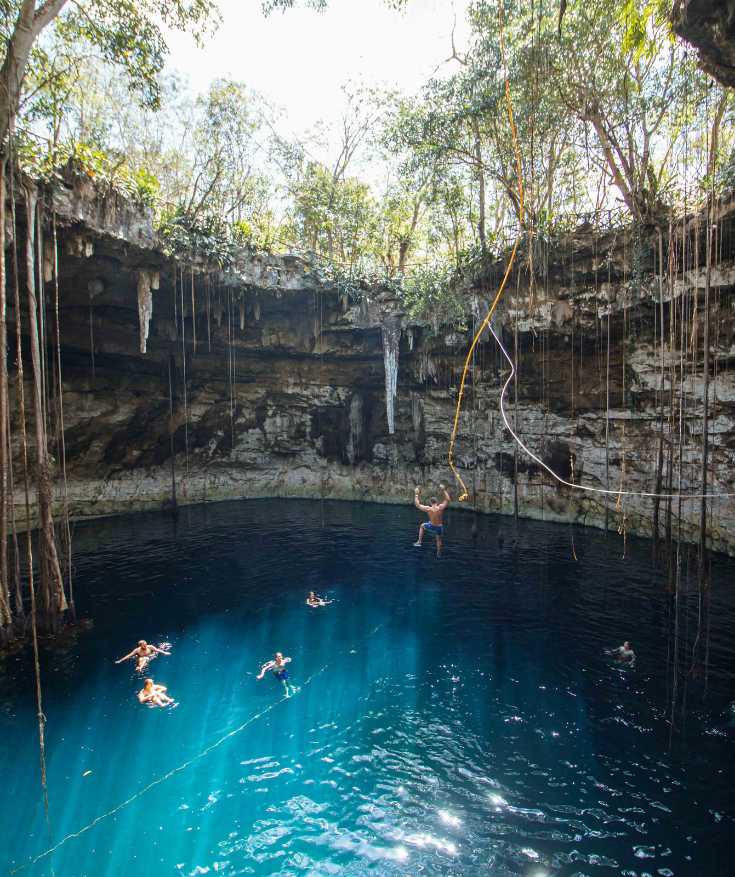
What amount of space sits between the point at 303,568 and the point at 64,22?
43.2ft

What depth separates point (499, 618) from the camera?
Result: 961 cm

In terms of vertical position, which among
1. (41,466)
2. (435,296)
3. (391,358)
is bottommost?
(41,466)

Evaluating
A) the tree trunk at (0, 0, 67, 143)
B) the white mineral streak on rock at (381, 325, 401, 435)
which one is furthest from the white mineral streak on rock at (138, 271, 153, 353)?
the white mineral streak on rock at (381, 325, 401, 435)

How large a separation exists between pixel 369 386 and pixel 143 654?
13658 millimetres

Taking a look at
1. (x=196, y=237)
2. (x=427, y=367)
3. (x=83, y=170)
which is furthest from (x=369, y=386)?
(x=83, y=170)

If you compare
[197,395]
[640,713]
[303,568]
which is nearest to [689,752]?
[640,713]

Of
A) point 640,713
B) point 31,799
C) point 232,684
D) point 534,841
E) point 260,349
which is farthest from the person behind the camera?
point 260,349

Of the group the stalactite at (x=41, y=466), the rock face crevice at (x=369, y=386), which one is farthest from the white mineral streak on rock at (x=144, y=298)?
the stalactite at (x=41, y=466)

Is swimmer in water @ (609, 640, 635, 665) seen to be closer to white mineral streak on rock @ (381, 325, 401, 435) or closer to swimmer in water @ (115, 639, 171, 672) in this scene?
swimmer in water @ (115, 639, 171, 672)

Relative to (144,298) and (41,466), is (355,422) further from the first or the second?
(41,466)

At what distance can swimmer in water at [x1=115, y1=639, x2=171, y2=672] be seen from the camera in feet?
25.9

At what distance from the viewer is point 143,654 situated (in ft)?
26.4

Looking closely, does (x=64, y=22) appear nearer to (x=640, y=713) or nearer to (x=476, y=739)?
(x=476, y=739)

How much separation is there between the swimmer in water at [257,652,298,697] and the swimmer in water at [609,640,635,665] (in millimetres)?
5448
